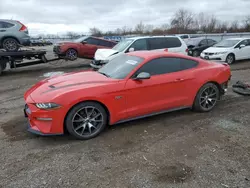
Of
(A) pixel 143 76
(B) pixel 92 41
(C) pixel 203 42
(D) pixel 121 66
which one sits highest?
(C) pixel 203 42

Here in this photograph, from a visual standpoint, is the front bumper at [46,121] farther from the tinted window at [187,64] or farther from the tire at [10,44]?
the tire at [10,44]

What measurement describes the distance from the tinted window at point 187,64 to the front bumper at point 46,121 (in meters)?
2.73

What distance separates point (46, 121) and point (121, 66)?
1.84 m

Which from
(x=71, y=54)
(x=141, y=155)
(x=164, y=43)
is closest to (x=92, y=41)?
(x=71, y=54)

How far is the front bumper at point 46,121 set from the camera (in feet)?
11.1

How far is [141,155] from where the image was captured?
323 cm

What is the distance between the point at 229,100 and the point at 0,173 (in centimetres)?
541

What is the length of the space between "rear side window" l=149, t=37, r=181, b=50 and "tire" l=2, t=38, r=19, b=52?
246 inches

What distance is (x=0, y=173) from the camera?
2861 mm

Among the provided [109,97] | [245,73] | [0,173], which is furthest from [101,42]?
[0,173]

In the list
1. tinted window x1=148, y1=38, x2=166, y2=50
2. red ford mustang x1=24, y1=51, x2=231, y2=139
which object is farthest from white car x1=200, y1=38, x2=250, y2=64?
red ford mustang x1=24, y1=51, x2=231, y2=139

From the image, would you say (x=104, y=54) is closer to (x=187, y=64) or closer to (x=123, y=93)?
(x=187, y=64)

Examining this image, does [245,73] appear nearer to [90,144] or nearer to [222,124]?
[222,124]

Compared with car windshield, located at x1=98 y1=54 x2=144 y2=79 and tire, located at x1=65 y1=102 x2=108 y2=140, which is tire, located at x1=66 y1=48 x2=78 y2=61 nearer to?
car windshield, located at x1=98 y1=54 x2=144 y2=79
